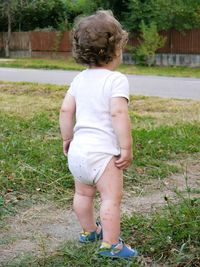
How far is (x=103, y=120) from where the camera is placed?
3053mm

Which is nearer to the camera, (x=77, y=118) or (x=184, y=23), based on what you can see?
(x=77, y=118)

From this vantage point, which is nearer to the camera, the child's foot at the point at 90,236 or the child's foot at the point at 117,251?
the child's foot at the point at 117,251

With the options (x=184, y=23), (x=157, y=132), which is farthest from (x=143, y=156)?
(x=184, y=23)

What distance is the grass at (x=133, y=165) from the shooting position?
3.13 meters

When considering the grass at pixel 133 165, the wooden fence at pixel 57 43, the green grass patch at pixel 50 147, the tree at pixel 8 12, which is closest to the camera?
the grass at pixel 133 165

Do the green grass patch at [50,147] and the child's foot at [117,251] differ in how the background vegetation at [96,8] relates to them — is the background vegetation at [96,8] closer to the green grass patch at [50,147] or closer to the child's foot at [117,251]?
the green grass patch at [50,147]

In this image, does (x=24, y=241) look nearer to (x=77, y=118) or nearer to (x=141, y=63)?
(x=77, y=118)

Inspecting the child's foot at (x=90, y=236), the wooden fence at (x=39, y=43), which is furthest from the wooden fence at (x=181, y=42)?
the child's foot at (x=90, y=236)

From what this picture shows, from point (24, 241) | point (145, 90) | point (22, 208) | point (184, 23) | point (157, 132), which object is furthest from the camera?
point (184, 23)

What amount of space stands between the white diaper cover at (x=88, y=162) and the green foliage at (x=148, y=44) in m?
20.4

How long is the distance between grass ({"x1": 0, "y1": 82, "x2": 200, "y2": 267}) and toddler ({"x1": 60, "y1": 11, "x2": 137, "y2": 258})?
218mm

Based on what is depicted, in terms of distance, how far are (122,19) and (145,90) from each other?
1380cm

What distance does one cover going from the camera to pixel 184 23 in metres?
23.4

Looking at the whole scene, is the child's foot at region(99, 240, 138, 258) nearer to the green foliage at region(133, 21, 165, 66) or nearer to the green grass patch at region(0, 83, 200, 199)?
the green grass patch at region(0, 83, 200, 199)
